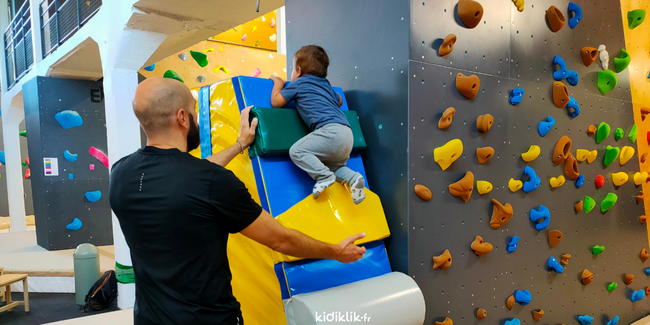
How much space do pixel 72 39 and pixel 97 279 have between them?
3.22 metres

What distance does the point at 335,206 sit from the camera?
1.99 m

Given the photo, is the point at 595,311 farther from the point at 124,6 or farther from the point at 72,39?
the point at 72,39

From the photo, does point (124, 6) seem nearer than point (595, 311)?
No

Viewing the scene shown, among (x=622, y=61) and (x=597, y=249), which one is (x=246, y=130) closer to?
(x=597, y=249)

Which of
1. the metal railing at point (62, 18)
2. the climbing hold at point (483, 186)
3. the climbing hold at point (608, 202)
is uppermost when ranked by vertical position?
the metal railing at point (62, 18)

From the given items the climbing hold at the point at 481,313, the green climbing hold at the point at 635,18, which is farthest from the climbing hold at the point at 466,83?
the green climbing hold at the point at 635,18

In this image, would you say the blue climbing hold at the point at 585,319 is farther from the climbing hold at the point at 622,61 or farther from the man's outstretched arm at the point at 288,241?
the man's outstretched arm at the point at 288,241

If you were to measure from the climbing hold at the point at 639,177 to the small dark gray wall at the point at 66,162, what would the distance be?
7606mm

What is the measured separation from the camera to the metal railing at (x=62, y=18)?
5480mm

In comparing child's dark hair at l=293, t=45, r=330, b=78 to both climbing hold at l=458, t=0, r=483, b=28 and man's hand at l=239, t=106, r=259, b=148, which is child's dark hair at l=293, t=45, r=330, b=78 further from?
climbing hold at l=458, t=0, r=483, b=28

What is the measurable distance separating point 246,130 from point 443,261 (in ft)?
4.20

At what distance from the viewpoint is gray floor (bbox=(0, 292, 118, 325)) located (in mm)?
4520

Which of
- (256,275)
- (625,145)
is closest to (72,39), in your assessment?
(256,275)

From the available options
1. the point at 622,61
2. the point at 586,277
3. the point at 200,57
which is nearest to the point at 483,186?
the point at 586,277
